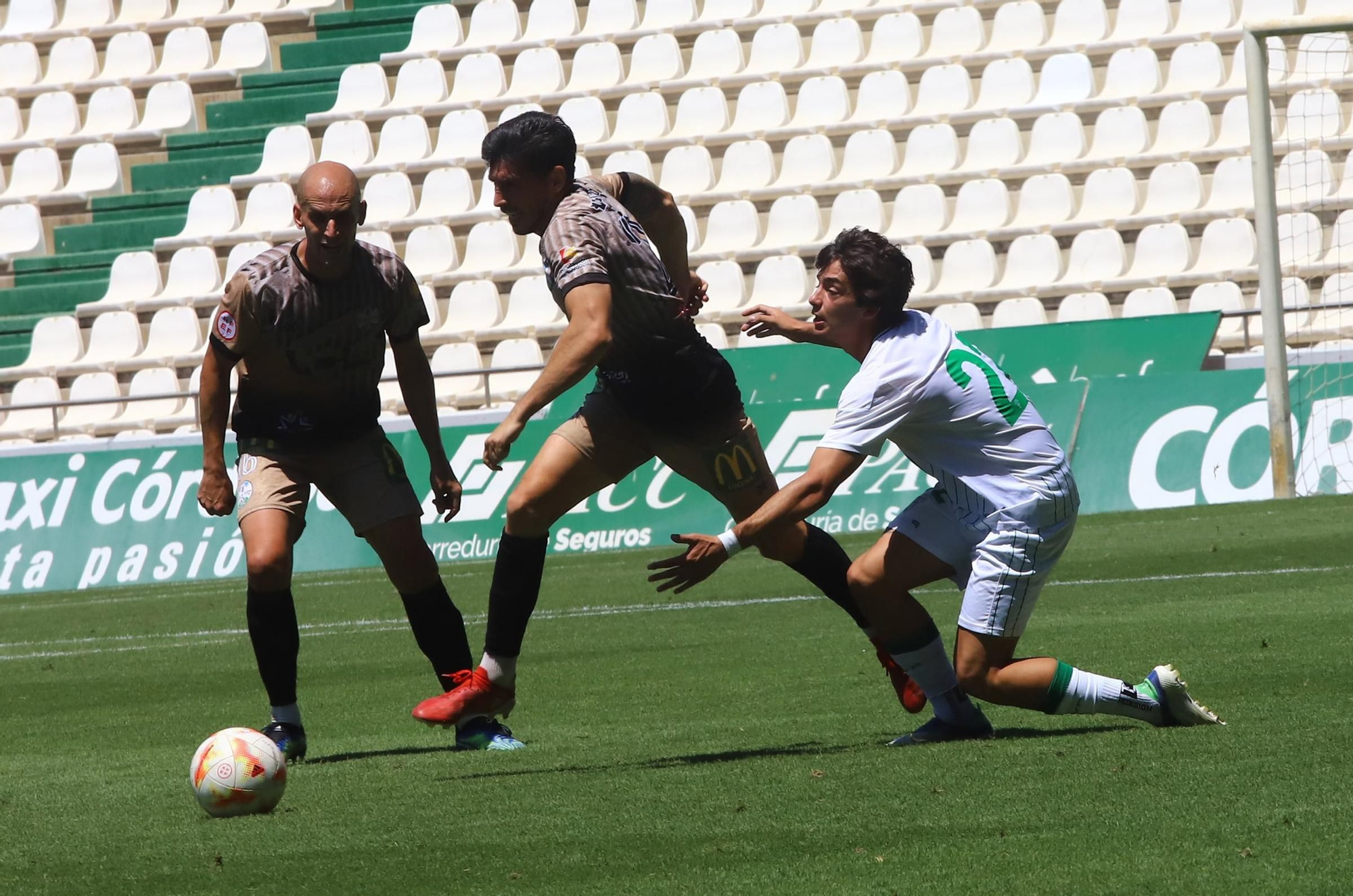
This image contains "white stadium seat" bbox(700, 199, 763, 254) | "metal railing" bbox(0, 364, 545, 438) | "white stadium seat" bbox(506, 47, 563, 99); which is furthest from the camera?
"white stadium seat" bbox(506, 47, 563, 99)

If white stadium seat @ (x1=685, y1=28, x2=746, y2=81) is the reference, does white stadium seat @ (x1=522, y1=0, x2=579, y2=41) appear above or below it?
above

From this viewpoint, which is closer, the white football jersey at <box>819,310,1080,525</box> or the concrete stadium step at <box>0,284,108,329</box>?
the white football jersey at <box>819,310,1080,525</box>

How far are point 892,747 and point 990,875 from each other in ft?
5.94

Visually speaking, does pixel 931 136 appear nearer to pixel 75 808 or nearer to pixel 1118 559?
pixel 1118 559

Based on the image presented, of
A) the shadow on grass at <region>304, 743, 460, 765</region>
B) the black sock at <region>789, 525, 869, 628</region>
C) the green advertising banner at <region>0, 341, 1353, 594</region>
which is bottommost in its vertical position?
the green advertising banner at <region>0, 341, 1353, 594</region>

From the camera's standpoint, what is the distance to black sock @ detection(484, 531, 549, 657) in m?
6.01

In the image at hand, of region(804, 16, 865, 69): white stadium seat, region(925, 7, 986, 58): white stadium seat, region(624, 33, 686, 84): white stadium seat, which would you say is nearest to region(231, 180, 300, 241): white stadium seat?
region(624, 33, 686, 84): white stadium seat

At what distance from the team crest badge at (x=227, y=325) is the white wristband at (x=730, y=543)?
2025 mm

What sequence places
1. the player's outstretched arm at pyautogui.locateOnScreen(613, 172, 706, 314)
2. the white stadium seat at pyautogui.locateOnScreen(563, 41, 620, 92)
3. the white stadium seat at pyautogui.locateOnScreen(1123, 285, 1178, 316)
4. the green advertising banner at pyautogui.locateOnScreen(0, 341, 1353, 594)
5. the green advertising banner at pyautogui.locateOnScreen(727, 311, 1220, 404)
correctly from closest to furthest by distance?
the player's outstretched arm at pyautogui.locateOnScreen(613, 172, 706, 314)
the green advertising banner at pyautogui.locateOnScreen(0, 341, 1353, 594)
the green advertising banner at pyautogui.locateOnScreen(727, 311, 1220, 404)
the white stadium seat at pyautogui.locateOnScreen(1123, 285, 1178, 316)
the white stadium seat at pyautogui.locateOnScreen(563, 41, 620, 92)

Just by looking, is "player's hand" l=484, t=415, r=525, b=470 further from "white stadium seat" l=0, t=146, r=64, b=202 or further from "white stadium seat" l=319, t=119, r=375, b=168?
"white stadium seat" l=0, t=146, r=64, b=202

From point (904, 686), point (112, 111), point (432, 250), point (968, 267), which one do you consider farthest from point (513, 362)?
point (904, 686)

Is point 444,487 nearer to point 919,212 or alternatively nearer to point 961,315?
point 961,315

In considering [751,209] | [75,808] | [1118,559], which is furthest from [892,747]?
[751,209]

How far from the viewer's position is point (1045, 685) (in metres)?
5.35
